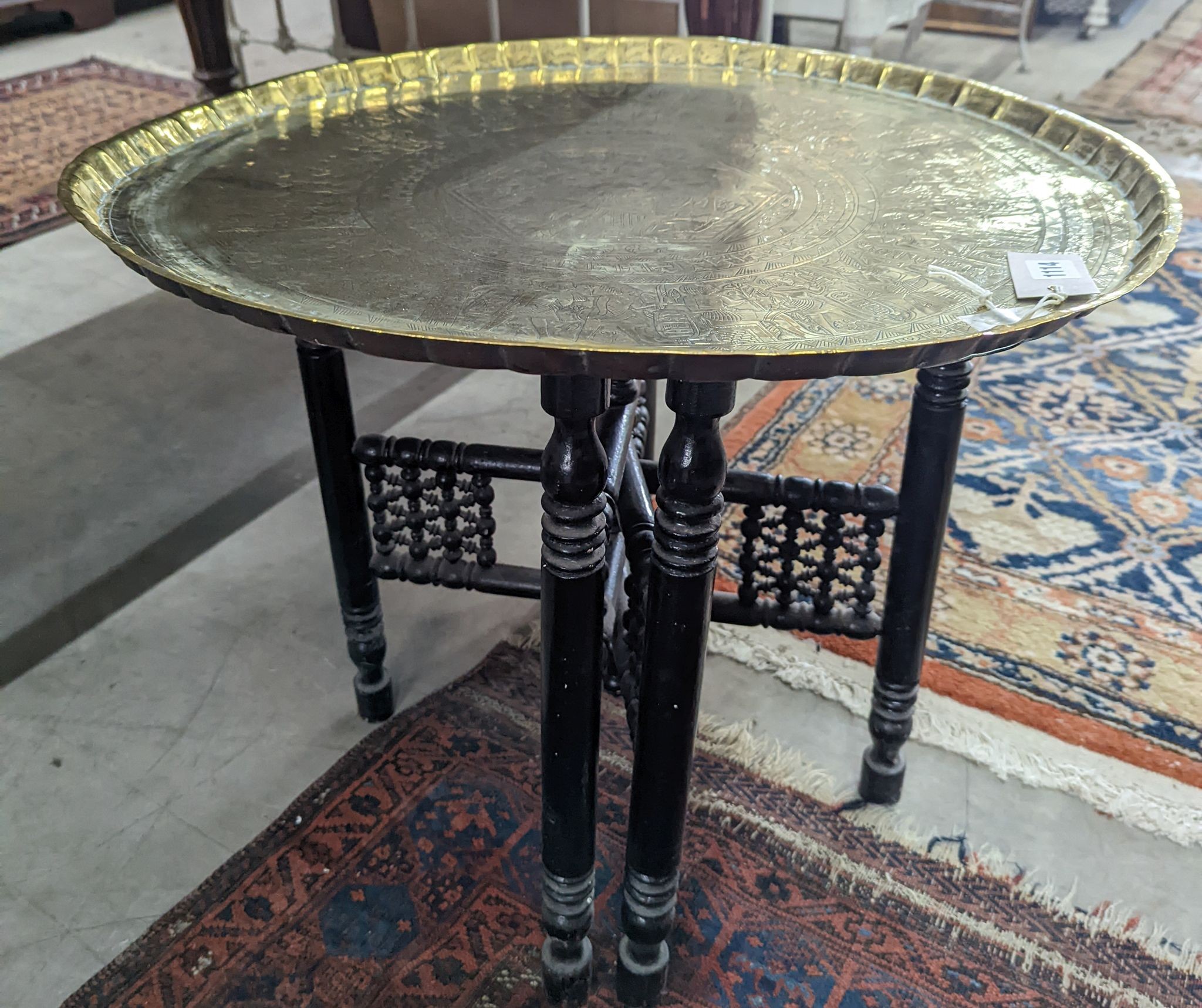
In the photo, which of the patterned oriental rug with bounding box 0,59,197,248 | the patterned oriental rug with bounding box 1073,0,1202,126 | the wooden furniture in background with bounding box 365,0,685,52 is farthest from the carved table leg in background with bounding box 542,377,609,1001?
the patterned oriental rug with bounding box 1073,0,1202,126

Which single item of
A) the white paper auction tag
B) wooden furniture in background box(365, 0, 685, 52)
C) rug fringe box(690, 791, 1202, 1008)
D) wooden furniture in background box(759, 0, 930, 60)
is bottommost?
rug fringe box(690, 791, 1202, 1008)

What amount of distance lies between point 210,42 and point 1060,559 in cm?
249

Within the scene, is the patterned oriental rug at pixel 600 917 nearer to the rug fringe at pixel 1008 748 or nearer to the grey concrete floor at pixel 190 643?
the grey concrete floor at pixel 190 643

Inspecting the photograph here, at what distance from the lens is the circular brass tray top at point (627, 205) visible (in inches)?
39.5

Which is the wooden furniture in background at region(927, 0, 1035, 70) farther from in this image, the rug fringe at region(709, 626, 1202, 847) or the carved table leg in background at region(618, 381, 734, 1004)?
the carved table leg in background at region(618, 381, 734, 1004)

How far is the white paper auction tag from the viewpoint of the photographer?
3.48 feet

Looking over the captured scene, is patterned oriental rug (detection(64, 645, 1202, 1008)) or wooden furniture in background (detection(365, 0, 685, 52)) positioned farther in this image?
wooden furniture in background (detection(365, 0, 685, 52))

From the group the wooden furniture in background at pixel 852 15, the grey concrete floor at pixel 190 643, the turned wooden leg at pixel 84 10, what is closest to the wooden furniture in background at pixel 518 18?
the wooden furniture in background at pixel 852 15

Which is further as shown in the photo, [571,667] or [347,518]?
[347,518]

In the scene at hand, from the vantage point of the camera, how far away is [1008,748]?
1.91 metres

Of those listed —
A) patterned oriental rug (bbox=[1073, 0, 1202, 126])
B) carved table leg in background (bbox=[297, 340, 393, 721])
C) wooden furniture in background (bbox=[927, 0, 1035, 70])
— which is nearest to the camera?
carved table leg in background (bbox=[297, 340, 393, 721])

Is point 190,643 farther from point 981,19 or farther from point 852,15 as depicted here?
point 981,19

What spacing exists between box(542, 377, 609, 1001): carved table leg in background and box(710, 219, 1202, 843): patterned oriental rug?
2.53 ft

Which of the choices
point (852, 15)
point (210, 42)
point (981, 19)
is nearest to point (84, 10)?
point (210, 42)
